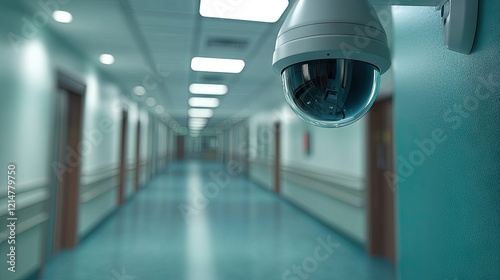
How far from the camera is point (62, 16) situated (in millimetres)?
2863

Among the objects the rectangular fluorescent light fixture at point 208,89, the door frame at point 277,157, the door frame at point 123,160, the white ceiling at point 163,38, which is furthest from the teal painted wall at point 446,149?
the door frame at point 277,157

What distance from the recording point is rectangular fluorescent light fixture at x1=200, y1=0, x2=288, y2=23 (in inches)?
100

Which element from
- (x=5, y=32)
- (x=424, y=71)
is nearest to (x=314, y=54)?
(x=424, y=71)

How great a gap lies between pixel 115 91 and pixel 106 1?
3.79m

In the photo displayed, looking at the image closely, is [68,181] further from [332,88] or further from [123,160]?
[332,88]

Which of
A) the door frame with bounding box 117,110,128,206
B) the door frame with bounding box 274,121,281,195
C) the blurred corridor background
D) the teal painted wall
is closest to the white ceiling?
the blurred corridor background

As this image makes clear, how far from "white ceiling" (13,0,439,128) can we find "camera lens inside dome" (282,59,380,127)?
614mm

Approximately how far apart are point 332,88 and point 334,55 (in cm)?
8

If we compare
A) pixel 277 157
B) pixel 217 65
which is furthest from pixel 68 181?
pixel 277 157

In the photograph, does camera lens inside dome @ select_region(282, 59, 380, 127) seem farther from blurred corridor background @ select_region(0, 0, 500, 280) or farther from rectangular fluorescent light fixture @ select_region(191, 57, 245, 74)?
rectangular fluorescent light fixture @ select_region(191, 57, 245, 74)

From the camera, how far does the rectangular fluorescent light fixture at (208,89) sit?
6301mm

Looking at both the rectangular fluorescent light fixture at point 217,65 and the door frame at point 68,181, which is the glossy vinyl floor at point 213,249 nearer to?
the door frame at point 68,181

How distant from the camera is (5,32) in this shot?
96.0 inches

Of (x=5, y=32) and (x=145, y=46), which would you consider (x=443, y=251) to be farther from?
(x=145, y=46)
